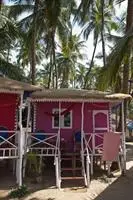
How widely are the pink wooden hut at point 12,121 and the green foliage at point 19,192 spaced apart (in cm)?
72

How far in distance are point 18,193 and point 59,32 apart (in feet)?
80.5

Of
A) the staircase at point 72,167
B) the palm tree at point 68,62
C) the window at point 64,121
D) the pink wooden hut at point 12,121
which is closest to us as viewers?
the pink wooden hut at point 12,121

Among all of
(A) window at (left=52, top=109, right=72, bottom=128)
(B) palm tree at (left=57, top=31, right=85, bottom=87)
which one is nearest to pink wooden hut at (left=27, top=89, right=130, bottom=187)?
(A) window at (left=52, top=109, right=72, bottom=128)

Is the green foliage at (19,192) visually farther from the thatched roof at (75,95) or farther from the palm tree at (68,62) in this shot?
the palm tree at (68,62)

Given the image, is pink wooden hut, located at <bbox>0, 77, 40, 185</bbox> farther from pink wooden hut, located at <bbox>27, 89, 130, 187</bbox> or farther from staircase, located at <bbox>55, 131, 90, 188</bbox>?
staircase, located at <bbox>55, 131, 90, 188</bbox>

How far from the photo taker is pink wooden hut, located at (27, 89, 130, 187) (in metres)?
17.8

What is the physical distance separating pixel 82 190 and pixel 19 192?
224 centimetres

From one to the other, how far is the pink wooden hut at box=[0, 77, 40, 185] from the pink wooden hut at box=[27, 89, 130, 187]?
0.77 meters

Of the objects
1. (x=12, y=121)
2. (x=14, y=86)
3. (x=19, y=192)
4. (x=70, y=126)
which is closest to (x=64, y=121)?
(x=70, y=126)

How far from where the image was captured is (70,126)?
20.8 m

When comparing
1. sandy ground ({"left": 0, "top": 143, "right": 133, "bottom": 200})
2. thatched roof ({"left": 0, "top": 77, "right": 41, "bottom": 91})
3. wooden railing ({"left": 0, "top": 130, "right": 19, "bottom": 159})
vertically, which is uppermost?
thatched roof ({"left": 0, "top": 77, "right": 41, "bottom": 91})

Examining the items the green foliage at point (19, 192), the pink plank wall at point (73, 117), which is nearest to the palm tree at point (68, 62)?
the pink plank wall at point (73, 117)

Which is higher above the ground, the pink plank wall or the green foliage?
the pink plank wall

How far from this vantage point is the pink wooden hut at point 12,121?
53.0ft
